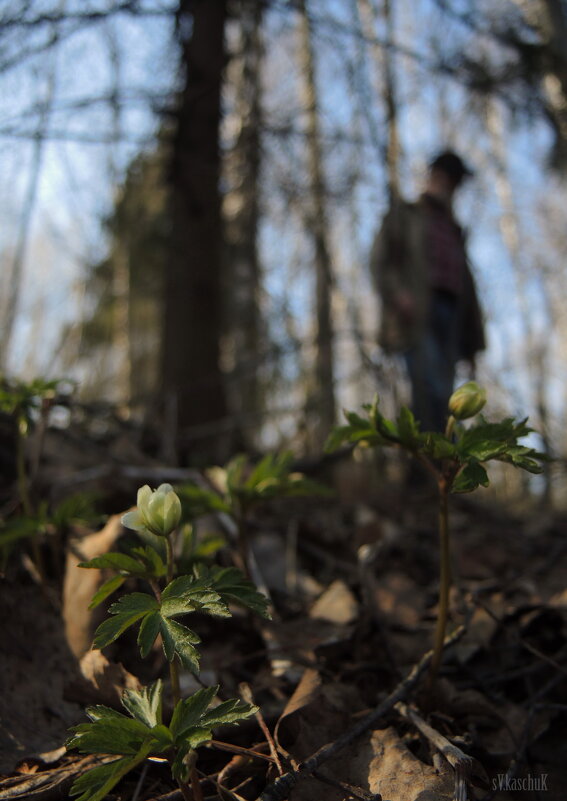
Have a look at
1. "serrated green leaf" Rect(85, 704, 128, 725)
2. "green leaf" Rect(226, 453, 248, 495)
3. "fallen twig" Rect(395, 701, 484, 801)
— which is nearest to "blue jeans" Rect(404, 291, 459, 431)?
"green leaf" Rect(226, 453, 248, 495)

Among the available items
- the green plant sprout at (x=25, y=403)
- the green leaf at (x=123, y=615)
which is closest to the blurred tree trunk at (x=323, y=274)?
the green plant sprout at (x=25, y=403)

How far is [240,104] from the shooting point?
13.5 feet

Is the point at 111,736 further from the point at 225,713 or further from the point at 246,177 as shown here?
the point at 246,177

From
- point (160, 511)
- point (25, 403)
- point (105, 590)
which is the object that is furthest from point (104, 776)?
point (25, 403)

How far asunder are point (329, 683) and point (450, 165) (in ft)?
10.5

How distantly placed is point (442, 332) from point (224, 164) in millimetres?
1942

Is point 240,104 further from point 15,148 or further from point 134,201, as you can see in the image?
point 134,201

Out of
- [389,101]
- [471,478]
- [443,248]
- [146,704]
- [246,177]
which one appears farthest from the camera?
[246,177]

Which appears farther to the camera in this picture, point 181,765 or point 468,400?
point 468,400

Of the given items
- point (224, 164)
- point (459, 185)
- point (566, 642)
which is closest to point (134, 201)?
point (224, 164)

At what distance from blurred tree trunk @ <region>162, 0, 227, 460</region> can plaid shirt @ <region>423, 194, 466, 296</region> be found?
148 centimetres

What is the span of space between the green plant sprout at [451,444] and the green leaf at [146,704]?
22.4 inches

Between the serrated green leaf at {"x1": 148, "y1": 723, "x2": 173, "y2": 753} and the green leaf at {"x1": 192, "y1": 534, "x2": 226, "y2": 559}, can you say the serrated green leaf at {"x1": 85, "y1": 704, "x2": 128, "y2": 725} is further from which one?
the green leaf at {"x1": 192, "y1": 534, "x2": 226, "y2": 559}

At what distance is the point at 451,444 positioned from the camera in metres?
1.10
